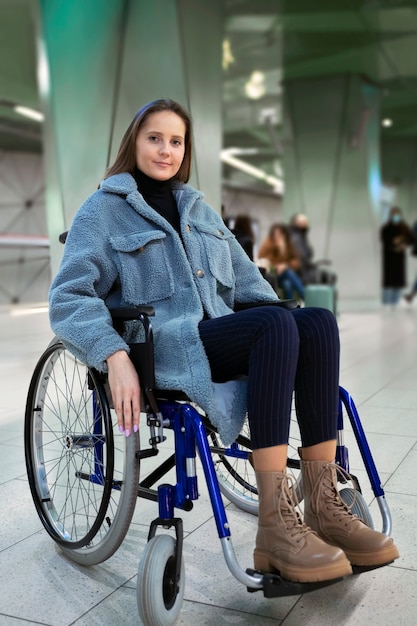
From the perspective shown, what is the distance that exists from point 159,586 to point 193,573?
30 cm

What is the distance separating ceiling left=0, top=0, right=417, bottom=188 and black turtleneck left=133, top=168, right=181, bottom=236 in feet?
13.1

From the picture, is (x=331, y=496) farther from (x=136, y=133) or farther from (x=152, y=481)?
(x=136, y=133)

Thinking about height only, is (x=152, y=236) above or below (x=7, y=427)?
above

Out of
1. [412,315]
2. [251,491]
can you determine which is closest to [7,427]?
[251,491]

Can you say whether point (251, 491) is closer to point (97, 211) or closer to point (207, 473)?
point (207, 473)

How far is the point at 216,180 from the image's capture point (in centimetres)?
535

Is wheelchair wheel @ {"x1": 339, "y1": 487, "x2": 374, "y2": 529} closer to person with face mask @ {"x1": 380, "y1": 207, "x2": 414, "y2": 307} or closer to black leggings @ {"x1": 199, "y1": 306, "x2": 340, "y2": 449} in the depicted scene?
black leggings @ {"x1": 199, "y1": 306, "x2": 340, "y2": 449}

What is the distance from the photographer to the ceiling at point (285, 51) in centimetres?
728

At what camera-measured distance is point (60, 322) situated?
137 cm

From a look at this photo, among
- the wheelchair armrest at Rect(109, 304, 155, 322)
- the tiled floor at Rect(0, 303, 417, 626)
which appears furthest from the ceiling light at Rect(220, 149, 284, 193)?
the wheelchair armrest at Rect(109, 304, 155, 322)

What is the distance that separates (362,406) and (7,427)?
1.59 metres

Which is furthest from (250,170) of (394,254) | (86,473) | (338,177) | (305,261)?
(86,473)

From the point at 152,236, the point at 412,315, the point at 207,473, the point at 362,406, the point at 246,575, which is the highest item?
the point at 152,236

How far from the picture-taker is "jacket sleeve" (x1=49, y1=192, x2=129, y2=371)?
4.32 ft
